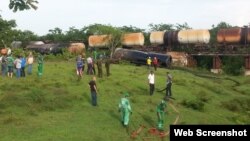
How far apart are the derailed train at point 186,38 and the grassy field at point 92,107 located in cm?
1529

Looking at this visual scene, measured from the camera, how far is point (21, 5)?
14117mm

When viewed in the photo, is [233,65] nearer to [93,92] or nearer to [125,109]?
[93,92]

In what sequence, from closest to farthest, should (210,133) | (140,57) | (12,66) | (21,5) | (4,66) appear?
(21,5) < (210,133) < (12,66) < (4,66) < (140,57)

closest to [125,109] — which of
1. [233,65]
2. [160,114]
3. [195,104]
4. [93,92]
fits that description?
[160,114]

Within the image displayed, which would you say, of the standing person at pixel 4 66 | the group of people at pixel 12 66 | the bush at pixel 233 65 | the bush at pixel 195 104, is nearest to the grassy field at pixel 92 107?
the bush at pixel 195 104

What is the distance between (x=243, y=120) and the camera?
28.7 metres

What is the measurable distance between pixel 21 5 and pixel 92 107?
12421mm

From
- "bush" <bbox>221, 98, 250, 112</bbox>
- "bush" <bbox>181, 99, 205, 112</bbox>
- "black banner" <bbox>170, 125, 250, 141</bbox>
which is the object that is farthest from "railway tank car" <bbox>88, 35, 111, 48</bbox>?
"black banner" <bbox>170, 125, 250, 141</bbox>

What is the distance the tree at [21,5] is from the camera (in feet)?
46.0

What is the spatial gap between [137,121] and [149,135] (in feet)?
5.41

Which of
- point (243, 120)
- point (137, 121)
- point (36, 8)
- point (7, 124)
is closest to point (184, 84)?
point (243, 120)

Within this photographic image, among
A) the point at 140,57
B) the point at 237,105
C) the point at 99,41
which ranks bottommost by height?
the point at 237,105

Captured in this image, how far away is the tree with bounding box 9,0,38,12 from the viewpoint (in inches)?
552

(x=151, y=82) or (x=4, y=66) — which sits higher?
(x=4, y=66)
